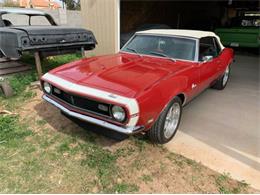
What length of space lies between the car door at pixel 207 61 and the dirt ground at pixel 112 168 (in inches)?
62.2

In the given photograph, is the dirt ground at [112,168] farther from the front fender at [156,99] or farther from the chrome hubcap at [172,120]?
the front fender at [156,99]

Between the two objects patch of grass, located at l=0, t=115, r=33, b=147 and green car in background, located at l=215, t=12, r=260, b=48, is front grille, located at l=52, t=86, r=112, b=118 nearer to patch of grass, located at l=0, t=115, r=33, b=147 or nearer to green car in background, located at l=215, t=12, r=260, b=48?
patch of grass, located at l=0, t=115, r=33, b=147

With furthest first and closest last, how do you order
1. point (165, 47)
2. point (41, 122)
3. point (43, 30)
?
point (43, 30) → point (165, 47) → point (41, 122)

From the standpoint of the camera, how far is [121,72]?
3.16 m

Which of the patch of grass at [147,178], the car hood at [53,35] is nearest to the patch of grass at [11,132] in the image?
the patch of grass at [147,178]

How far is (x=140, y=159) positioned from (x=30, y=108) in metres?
2.40

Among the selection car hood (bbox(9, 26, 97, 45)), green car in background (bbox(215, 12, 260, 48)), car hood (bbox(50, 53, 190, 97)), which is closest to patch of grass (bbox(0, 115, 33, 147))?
car hood (bbox(50, 53, 190, 97))

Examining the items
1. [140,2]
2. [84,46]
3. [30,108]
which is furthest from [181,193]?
[140,2]

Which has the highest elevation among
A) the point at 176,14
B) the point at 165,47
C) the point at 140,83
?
the point at 176,14

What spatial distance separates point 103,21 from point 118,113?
16.4 feet

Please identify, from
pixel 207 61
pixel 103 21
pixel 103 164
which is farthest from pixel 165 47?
pixel 103 21

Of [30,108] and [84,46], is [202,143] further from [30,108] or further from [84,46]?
[84,46]

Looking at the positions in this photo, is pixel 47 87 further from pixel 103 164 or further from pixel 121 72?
pixel 103 164

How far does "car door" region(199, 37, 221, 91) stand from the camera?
3.90 metres
